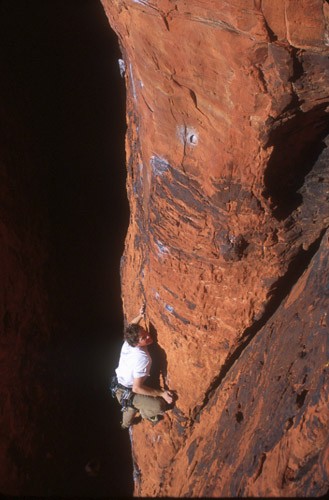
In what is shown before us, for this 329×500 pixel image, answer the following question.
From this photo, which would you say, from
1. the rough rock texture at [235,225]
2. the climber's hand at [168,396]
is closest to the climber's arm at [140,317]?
the rough rock texture at [235,225]

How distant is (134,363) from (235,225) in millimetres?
1851

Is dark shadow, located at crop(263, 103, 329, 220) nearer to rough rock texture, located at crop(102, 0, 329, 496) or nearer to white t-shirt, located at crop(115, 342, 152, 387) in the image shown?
rough rock texture, located at crop(102, 0, 329, 496)

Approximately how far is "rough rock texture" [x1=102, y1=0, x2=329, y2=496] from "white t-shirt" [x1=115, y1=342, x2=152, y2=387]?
0.22m

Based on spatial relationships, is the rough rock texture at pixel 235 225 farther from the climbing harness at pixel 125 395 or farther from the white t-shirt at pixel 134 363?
the climbing harness at pixel 125 395

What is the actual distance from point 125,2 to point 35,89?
2617mm

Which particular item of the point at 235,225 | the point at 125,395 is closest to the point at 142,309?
the point at 125,395

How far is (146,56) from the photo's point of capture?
2.51 m

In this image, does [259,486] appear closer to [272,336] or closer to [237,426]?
[237,426]

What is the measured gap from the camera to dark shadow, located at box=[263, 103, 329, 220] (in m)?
2.35

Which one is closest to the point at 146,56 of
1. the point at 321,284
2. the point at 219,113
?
the point at 219,113

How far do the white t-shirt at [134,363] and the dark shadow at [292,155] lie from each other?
1.92 m

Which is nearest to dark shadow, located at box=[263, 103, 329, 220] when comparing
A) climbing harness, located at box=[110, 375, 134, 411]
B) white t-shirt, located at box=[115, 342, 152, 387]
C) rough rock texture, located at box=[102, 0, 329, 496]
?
rough rock texture, located at box=[102, 0, 329, 496]

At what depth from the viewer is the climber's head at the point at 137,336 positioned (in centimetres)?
371

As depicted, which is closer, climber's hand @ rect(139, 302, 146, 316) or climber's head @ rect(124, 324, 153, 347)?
climber's head @ rect(124, 324, 153, 347)
